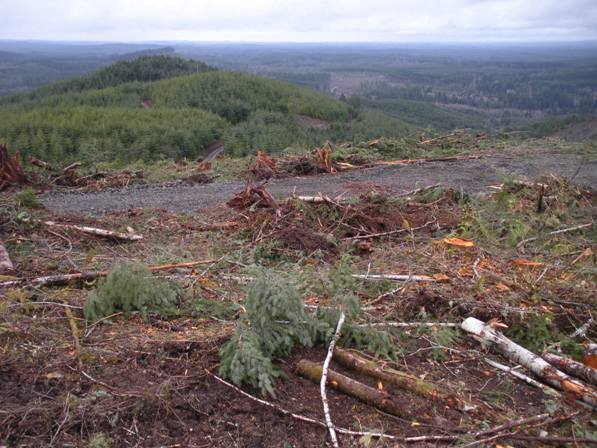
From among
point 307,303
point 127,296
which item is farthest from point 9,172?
point 307,303

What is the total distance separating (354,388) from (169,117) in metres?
42.3

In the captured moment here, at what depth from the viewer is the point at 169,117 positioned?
42219 mm

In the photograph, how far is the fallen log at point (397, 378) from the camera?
2.87 metres

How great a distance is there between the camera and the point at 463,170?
416 inches

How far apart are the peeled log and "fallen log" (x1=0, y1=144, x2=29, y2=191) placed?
880 centimetres

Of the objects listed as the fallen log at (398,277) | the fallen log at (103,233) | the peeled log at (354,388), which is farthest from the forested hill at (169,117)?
the peeled log at (354,388)

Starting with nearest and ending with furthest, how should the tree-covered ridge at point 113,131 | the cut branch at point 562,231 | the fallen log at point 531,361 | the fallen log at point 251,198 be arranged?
the fallen log at point 531,361 → the cut branch at point 562,231 → the fallen log at point 251,198 → the tree-covered ridge at point 113,131

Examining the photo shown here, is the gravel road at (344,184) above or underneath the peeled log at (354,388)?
underneath

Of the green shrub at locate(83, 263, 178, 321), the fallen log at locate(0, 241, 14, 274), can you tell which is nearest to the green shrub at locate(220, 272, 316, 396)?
the green shrub at locate(83, 263, 178, 321)

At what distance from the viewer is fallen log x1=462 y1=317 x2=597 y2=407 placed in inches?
115

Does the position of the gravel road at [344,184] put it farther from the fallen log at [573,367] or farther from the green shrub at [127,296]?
the fallen log at [573,367]

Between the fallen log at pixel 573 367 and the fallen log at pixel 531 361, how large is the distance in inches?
3.0

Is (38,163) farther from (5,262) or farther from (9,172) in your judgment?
(5,262)

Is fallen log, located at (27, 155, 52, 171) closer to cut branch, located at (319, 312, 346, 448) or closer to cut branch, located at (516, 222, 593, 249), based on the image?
cut branch, located at (319, 312, 346, 448)
